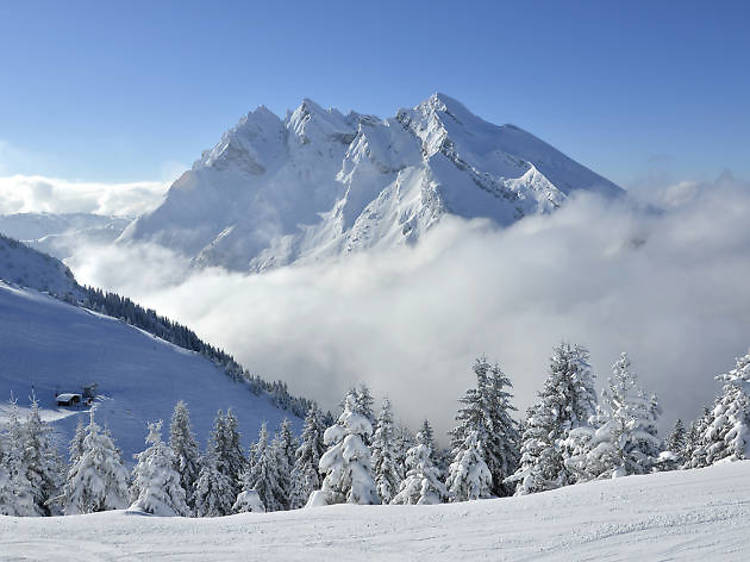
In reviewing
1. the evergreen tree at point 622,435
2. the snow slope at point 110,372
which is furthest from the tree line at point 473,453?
the snow slope at point 110,372

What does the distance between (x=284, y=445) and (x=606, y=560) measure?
41.2m

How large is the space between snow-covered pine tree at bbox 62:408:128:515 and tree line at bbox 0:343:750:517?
0.20 feet

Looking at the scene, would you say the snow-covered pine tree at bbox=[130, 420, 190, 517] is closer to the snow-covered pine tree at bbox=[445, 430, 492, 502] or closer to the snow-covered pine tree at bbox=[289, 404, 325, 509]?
the snow-covered pine tree at bbox=[289, 404, 325, 509]

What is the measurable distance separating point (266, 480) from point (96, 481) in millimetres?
14522

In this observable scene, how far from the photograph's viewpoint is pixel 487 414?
29.6 meters

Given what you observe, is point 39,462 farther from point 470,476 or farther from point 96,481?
point 470,476

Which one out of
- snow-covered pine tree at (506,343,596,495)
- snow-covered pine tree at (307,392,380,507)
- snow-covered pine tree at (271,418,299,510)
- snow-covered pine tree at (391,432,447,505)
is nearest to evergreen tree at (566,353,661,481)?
snow-covered pine tree at (506,343,596,495)

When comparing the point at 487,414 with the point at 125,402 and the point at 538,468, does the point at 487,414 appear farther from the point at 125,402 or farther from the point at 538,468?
the point at 125,402

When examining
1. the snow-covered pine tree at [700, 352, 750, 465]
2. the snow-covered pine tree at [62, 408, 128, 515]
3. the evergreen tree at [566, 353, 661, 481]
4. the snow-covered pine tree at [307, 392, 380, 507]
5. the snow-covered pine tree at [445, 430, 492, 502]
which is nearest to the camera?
the evergreen tree at [566, 353, 661, 481]

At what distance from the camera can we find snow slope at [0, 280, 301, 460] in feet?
318

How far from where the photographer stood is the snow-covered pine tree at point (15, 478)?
3134cm

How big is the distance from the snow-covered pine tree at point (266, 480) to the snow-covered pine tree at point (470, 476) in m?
21.3

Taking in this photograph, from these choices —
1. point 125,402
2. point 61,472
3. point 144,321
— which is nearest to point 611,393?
point 61,472

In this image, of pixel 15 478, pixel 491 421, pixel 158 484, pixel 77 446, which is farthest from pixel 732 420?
pixel 77 446
